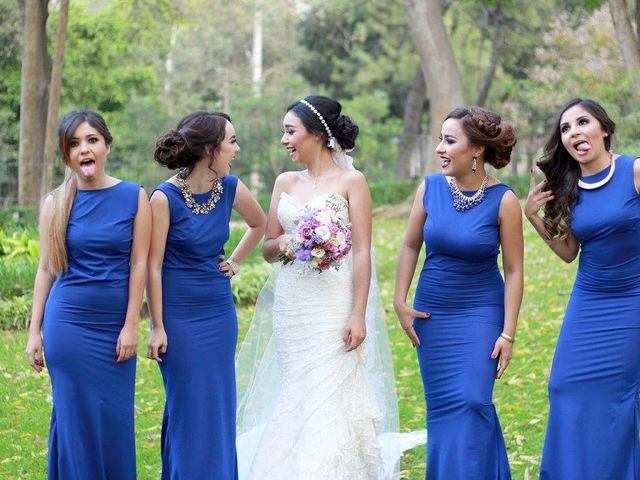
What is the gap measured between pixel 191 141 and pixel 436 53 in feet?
53.4

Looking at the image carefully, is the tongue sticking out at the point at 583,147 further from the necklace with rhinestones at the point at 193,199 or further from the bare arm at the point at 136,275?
the bare arm at the point at 136,275

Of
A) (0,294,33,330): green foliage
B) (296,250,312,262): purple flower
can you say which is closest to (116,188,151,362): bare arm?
(296,250,312,262): purple flower

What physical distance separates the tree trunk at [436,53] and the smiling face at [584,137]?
51.7ft

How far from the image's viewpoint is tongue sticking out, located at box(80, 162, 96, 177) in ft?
18.1

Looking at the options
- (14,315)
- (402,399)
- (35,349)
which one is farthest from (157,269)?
(14,315)

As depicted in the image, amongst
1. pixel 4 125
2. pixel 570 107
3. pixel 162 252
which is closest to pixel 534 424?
pixel 570 107

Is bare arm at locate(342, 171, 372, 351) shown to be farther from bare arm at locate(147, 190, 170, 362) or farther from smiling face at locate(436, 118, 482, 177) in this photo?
bare arm at locate(147, 190, 170, 362)

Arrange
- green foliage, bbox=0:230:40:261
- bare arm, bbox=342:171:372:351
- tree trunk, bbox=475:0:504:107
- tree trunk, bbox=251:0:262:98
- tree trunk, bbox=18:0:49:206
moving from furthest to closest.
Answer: tree trunk, bbox=251:0:262:98, tree trunk, bbox=475:0:504:107, tree trunk, bbox=18:0:49:206, green foliage, bbox=0:230:40:261, bare arm, bbox=342:171:372:351

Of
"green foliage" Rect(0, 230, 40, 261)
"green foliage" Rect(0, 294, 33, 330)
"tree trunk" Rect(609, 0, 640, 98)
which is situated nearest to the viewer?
"green foliage" Rect(0, 294, 33, 330)

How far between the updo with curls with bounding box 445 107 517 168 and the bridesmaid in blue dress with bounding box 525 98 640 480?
0.32 m

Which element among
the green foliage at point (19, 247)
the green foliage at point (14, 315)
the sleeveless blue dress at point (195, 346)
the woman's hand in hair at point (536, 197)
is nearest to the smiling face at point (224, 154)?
the sleeveless blue dress at point (195, 346)

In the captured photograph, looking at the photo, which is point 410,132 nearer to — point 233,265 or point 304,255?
point 233,265

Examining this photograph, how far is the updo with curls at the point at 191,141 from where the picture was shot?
19.2ft

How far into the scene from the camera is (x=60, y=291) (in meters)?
5.56
